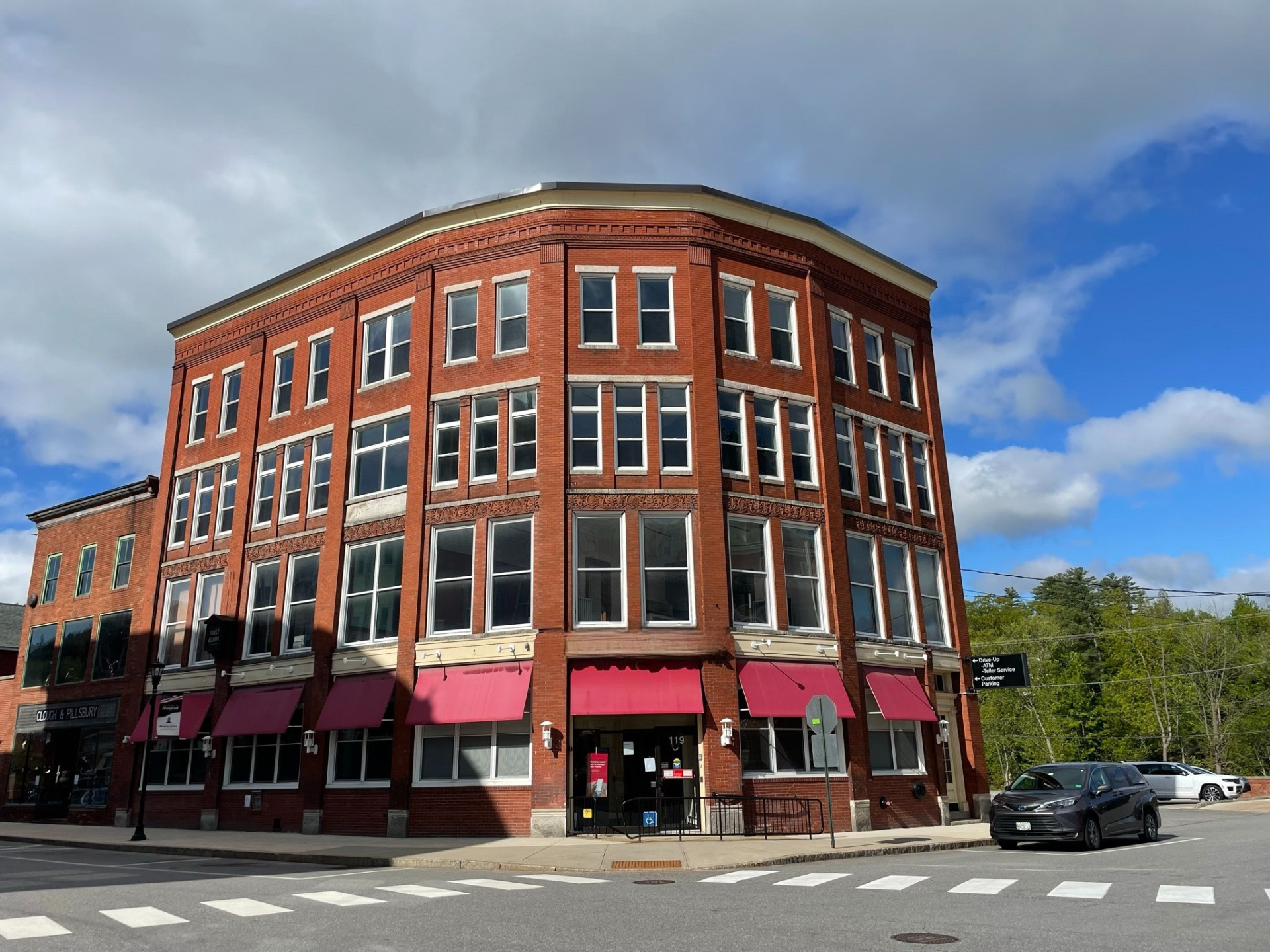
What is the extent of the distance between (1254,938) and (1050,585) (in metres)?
84.0

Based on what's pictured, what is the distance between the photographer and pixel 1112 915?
10.2m

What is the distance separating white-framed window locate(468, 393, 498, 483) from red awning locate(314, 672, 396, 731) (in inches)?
223

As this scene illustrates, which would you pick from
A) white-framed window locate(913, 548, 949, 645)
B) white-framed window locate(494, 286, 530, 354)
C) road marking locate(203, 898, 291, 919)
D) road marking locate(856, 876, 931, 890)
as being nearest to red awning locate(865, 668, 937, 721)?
white-framed window locate(913, 548, 949, 645)

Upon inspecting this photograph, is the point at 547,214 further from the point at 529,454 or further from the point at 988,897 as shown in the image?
the point at 988,897

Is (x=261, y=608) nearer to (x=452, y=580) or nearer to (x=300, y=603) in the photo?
(x=300, y=603)

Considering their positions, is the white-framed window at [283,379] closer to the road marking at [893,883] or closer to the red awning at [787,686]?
the red awning at [787,686]

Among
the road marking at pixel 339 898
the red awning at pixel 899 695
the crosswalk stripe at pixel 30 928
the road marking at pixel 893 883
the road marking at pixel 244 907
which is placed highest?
the red awning at pixel 899 695

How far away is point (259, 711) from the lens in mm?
27391

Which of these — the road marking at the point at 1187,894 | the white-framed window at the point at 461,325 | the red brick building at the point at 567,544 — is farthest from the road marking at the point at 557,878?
the white-framed window at the point at 461,325

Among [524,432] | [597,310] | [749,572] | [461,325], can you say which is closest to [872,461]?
[749,572]

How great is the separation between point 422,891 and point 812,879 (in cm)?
554

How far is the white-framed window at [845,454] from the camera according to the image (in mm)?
28109

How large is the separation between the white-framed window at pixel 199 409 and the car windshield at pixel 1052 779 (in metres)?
27.2

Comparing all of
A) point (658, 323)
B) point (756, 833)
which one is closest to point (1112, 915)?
point (756, 833)
